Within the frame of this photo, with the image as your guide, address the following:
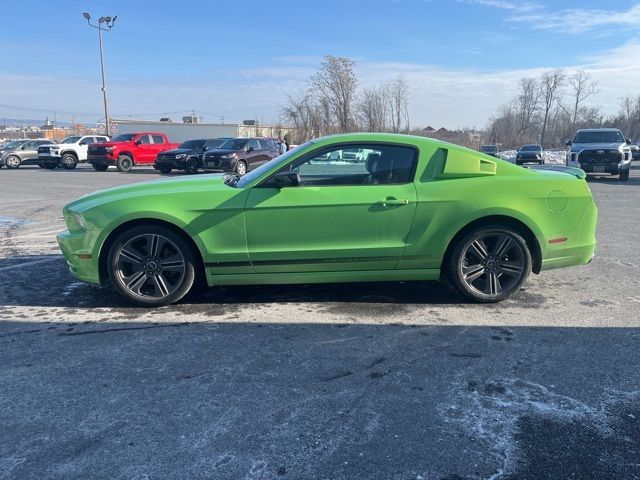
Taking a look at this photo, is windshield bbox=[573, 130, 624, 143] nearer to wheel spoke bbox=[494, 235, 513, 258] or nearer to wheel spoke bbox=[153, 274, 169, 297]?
wheel spoke bbox=[494, 235, 513, 258]

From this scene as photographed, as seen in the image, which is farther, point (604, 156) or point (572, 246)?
point (604, 156)

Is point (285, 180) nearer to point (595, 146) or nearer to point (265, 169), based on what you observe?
point (265, 169)

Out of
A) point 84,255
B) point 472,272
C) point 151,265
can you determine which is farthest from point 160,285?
point 472,272

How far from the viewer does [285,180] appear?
14.6ft

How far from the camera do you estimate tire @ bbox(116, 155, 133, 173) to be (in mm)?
24328

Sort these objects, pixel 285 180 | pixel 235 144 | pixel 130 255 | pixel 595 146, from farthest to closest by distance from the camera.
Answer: pixel 235 144 → pixel 595 146 → pixel 130 255 → pixel 285 180

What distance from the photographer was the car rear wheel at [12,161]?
28234 mm

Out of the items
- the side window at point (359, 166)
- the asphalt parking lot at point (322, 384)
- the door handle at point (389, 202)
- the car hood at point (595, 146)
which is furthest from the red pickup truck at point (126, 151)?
the door handle at point (389, 202)

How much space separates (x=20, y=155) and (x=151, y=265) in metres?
28.9

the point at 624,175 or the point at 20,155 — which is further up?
the point at 20,155

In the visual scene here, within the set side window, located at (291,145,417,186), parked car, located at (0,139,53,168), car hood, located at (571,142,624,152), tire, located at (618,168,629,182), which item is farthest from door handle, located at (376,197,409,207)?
parked car, located at (0,139,53,168)

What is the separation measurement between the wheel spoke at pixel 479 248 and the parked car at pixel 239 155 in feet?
55.9

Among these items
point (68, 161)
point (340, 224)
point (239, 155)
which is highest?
point (239, 155)

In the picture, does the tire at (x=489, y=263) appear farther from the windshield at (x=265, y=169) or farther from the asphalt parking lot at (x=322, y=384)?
the windshield at (x=265, y=169)
